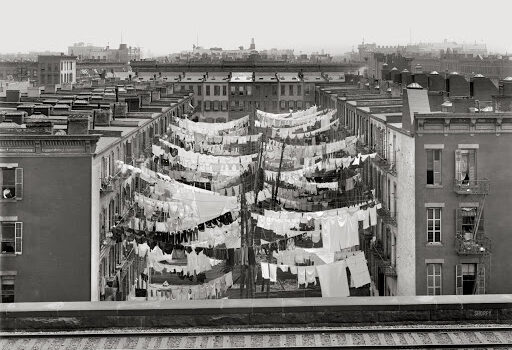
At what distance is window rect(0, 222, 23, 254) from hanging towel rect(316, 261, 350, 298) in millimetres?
13448

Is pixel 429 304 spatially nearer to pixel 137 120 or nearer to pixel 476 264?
pixel 476 264

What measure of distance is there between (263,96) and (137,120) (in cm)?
7922

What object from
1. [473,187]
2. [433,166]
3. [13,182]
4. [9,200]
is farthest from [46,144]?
[473,187]

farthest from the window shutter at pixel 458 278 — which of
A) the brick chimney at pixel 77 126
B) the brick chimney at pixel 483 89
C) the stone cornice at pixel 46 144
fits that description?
the brick chimney at pixel 483 89

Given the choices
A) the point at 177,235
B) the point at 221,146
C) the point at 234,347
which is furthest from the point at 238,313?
the point at 221,146

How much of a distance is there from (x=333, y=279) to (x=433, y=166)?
290 inches

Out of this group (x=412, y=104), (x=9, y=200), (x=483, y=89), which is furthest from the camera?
(x=483, y=89)

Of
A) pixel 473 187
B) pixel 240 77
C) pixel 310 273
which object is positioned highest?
pixel 240 77

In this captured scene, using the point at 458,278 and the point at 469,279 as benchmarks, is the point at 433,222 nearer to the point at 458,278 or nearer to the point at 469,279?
the point at 458,278

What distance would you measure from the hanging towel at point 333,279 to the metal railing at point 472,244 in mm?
5662

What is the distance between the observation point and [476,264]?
38.9m

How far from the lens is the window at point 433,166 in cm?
3902

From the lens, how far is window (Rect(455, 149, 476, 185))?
38.9 m

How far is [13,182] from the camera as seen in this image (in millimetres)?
35719
